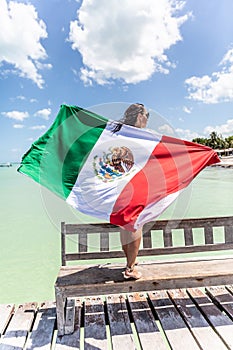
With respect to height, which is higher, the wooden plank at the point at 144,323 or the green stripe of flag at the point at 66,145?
the green stripe of flag at the point at 66,145

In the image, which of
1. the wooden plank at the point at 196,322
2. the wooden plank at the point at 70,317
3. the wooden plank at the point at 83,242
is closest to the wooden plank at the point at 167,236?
the wooden plank at the point at 196,322

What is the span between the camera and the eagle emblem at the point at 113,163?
8.88ft

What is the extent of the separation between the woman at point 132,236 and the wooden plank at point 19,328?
97 cm

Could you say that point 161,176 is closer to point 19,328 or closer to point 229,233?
point 229,233

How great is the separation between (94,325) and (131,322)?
34 centimetres

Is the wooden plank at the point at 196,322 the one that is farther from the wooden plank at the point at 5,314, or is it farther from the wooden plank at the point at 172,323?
the wooden plank at the point at 5,314

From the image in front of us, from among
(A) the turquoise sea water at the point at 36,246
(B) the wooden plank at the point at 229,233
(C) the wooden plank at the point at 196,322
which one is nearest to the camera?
(C) the wooden plank at the point at 196,322

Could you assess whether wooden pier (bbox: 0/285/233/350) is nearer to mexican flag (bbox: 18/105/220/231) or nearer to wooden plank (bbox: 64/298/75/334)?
wooden plank (bbox: 64/298/75/334)

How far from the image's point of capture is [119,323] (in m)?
2.54

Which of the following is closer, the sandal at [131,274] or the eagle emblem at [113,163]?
the sandal at [131,274]

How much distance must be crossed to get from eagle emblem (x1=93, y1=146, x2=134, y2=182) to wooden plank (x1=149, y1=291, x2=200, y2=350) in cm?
134

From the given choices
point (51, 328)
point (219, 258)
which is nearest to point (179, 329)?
point (219, 258)

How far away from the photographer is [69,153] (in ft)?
9.60

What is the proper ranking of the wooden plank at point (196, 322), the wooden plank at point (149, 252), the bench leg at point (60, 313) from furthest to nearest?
the wooden plank at point (149, 252) → the bench leg at point (60, 313) → the wooden plank at point (196, 322)
